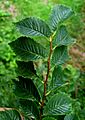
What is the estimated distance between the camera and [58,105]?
0.85 metres

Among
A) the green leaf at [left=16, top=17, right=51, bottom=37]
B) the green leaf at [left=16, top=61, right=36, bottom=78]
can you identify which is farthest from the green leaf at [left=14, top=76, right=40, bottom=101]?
the green leaf at [left=16, top=17, right=51, bottom=37]

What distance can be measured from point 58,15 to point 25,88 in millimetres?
204

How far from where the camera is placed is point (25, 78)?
85cm

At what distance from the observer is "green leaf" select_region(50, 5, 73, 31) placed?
0.83m

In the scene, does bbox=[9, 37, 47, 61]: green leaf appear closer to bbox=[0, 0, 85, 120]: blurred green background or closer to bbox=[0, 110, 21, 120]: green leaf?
bbox=[0, 110, 21, 120]: green leaf

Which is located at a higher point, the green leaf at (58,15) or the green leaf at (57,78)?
the green leaf at (58,15)

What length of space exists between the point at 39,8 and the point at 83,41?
107 cm

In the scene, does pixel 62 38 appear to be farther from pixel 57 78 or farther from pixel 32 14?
pixel 32 14

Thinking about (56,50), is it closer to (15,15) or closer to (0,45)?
(0,45)

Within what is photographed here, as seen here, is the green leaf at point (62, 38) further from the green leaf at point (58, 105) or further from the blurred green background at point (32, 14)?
the blurred green background at point (32, 14)

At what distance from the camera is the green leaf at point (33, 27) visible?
2.69ft

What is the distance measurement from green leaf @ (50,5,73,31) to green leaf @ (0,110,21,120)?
0.23 m

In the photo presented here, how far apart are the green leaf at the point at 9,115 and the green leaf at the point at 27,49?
0.13 m

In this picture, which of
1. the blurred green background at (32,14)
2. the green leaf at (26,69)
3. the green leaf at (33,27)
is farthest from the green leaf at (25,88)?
the blurred green background at (32,14)
